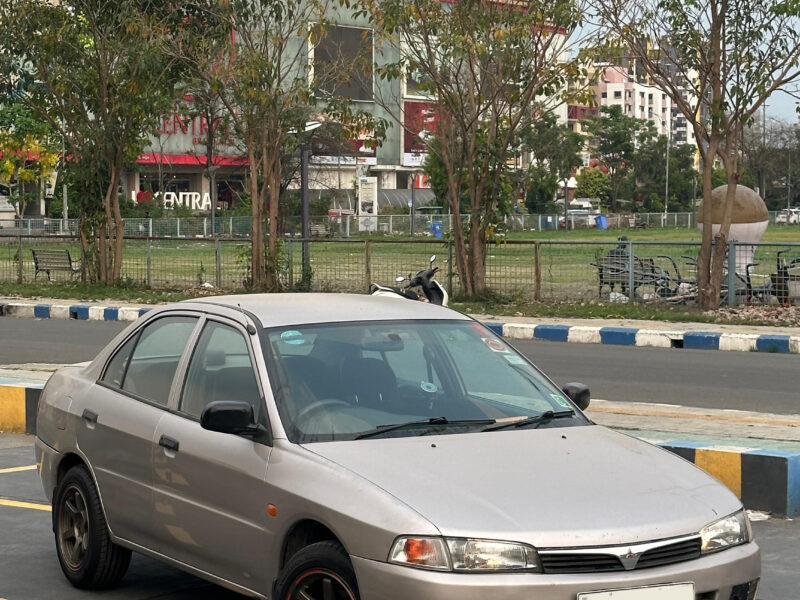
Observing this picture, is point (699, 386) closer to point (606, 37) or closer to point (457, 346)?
point (457, 346)

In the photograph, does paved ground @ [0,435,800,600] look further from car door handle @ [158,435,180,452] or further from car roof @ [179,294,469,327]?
car roof @ [179,294,469,327]

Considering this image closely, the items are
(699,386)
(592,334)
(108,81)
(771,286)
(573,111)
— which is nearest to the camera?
(699,386)

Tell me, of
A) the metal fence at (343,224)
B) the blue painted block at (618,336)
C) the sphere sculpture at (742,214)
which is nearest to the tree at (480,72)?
the sphere sculpture at (742,214)

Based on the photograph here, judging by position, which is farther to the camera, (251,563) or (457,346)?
(457,346)

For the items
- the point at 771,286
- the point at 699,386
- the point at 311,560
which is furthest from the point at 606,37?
the point at 311,560

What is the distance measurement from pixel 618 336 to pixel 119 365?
12975 millimetres

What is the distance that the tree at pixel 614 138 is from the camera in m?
94.4

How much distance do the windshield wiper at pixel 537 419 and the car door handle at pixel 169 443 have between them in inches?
51.7

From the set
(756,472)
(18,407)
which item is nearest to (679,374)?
(756,472)

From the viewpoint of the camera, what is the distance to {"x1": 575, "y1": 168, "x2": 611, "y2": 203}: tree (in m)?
108

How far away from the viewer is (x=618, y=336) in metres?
18.5

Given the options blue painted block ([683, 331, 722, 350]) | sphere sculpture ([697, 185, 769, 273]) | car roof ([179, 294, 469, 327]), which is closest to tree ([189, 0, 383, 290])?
sphere sculpture ([697, 185, 769, 273])

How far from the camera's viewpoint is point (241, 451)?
5.12 meters

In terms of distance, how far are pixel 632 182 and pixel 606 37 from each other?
85.4 metres
